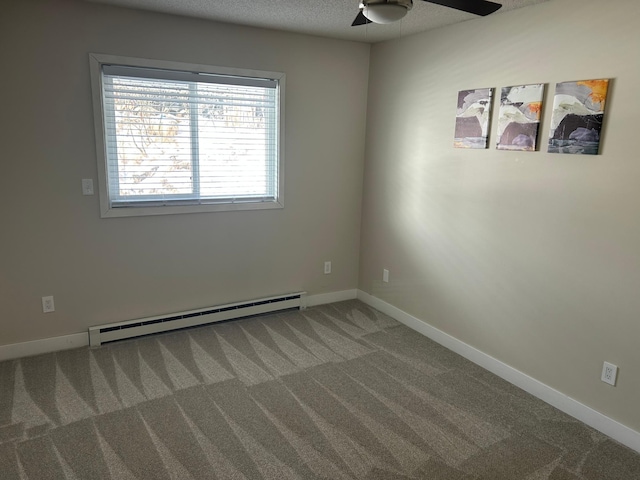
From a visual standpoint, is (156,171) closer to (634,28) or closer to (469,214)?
(469,214)

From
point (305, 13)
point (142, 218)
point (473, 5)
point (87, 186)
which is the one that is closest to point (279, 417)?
point (142, 218)

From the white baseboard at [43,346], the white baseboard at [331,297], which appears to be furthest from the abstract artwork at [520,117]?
the white baseboard at [43,346]

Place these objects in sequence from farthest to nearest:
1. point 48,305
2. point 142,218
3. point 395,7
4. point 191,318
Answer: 1. point 191,318
2. point 142,218
3. point 48,305
4. point 395,7

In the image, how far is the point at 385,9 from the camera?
5.85 feet

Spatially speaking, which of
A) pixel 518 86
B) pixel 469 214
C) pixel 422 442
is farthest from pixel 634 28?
pixel 422 442

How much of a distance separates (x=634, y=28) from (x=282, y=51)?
2449 mm

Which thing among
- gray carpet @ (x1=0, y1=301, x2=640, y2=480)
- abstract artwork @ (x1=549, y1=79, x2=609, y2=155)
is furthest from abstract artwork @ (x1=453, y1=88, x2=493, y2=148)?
gray carpet @ (x1=0, y1=301, x2=640, y2=480)

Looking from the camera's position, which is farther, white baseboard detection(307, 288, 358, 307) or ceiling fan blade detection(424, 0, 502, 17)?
white baseboard detection(307, 288, 358, 307)

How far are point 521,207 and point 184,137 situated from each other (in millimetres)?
2505

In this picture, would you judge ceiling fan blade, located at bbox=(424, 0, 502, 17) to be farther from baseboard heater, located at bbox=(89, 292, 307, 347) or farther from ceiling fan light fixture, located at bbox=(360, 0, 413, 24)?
baseboard heater, located at bbox=(89, 292, 307, 347)

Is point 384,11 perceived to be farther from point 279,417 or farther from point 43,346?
point 43,346

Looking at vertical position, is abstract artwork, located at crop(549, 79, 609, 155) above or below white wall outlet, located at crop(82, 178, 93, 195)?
above

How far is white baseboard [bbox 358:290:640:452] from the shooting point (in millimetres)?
2471

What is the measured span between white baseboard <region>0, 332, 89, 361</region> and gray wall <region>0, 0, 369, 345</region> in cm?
5
